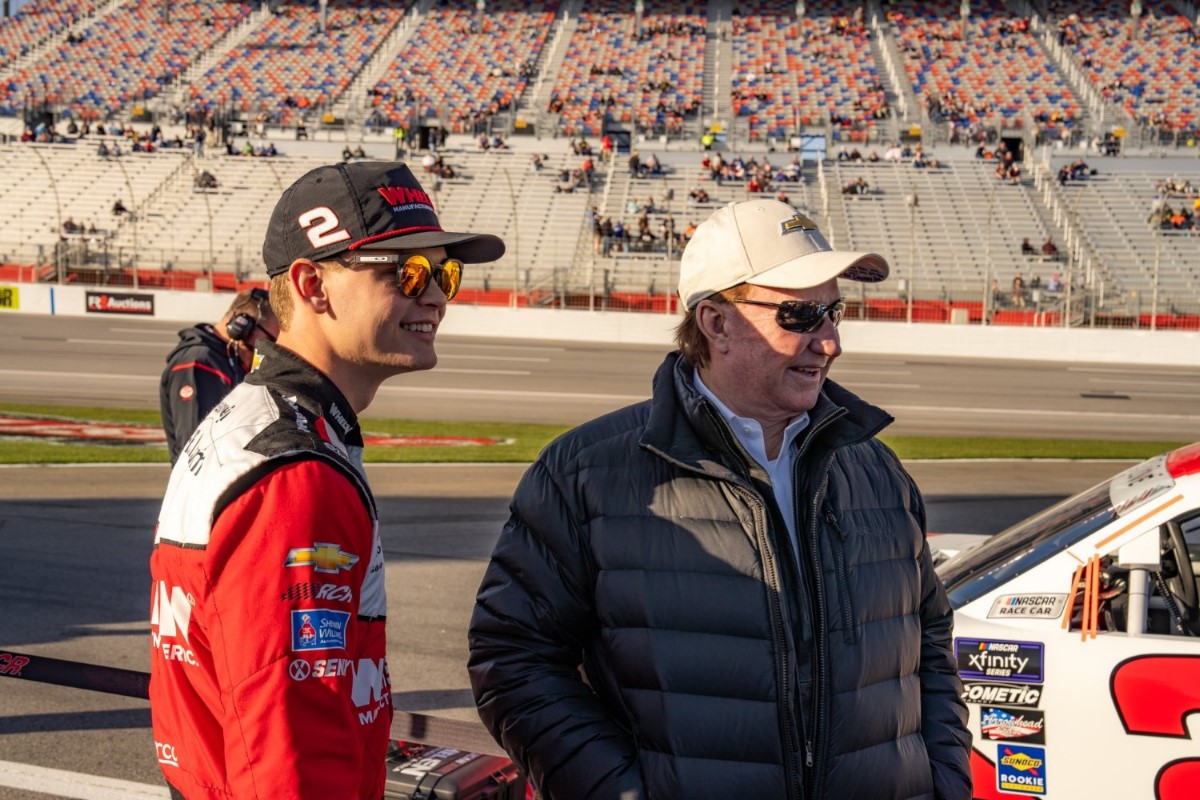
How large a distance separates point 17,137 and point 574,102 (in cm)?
2119

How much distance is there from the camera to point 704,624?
8.11 ft

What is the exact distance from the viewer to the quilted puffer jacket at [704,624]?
2436 mm

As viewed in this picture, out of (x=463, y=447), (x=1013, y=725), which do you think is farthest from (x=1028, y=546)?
(x=463, y=447)

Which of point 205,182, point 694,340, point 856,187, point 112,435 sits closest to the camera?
point 694,340

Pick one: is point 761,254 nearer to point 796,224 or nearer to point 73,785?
point 796,224

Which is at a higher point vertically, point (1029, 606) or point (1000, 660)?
point (1029, 606)

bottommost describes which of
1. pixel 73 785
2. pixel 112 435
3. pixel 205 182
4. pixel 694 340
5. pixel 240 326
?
pixel 205 182

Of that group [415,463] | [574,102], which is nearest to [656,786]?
[415,463]

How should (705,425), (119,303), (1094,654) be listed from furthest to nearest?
1. (119,303)
2. (1094,654)
3. (705,425)

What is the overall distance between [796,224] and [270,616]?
58.3 inches

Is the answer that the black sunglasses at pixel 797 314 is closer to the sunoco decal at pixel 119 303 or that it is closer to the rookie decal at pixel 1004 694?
the rookie decal at pixel 1004 694

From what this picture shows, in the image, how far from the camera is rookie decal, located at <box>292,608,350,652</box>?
1.85 metres

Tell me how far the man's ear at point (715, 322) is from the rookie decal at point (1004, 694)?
5.83 ft

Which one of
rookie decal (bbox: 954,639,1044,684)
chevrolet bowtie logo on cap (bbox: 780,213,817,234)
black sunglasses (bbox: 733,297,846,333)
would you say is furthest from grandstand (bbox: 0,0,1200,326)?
black sunglasses (bbox: 733,297,846,333)
